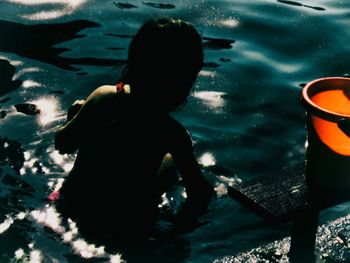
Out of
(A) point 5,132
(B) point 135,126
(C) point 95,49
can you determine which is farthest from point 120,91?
(C) point 95,49

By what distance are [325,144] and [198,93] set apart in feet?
8.29

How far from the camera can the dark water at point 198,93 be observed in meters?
3.94

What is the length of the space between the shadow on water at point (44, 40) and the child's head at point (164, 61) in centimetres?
275

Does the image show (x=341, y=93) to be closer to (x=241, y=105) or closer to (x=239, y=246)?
(x=239, y=246)

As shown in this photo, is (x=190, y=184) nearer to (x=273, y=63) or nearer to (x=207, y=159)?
(x=207, y=159)

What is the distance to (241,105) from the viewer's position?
18.6 feet

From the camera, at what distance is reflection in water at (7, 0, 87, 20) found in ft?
23.2

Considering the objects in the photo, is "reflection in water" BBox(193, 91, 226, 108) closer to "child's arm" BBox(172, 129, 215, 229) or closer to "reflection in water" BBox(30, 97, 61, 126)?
"reflection in water" BBox(30, 97, 61, 126)

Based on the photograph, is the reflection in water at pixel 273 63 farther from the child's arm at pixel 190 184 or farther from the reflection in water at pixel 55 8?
the child's arm at pixel 190 184

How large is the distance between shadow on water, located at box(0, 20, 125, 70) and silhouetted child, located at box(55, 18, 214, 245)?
88.4 inches

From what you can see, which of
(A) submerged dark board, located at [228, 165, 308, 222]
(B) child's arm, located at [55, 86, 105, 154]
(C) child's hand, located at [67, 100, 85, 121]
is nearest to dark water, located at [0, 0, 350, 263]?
(A) submerged dark board, located at [228, 165, 308, 222]

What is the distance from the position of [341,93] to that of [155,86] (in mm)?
1066

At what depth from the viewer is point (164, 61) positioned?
10.6 ft

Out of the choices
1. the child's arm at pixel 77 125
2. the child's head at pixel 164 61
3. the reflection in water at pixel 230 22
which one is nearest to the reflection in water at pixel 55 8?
the reflection in water at pixel 230 22
